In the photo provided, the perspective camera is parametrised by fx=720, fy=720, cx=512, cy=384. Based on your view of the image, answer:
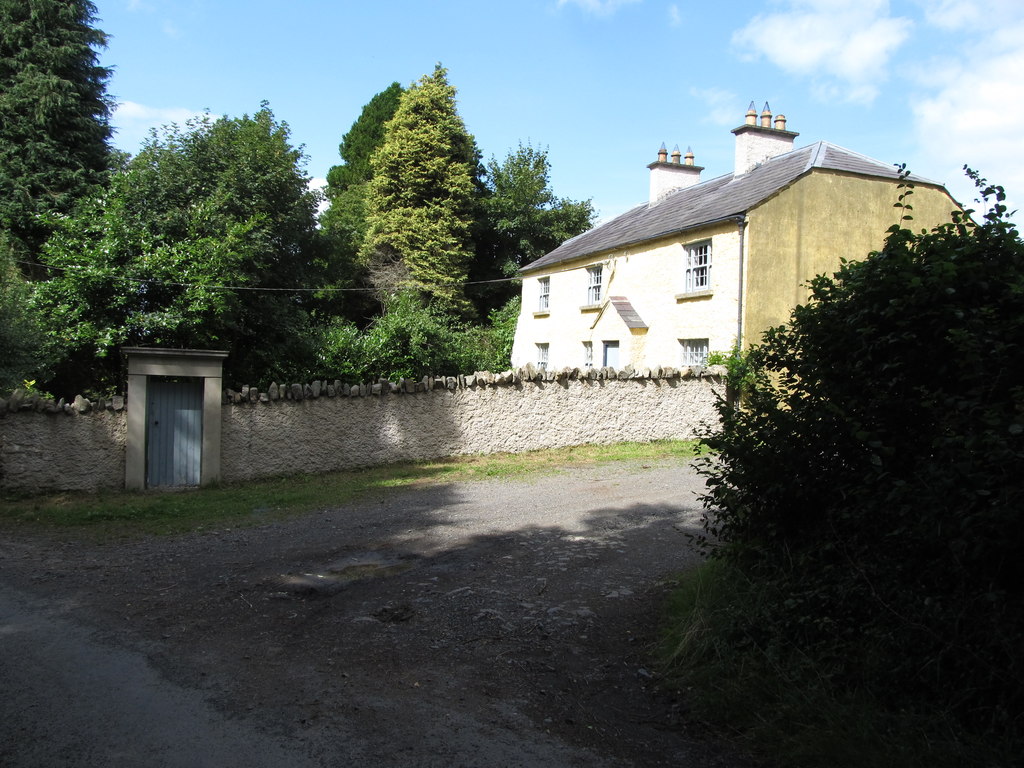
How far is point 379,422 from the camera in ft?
44.5

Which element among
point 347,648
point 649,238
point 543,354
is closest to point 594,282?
point 649,238

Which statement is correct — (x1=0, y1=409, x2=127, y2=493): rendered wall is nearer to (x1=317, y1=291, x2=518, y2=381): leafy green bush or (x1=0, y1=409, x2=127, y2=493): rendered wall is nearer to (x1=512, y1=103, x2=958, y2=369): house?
(x1=317, y1=291, x2=518, y2=381): leafy green bush

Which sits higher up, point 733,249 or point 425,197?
point 425,197

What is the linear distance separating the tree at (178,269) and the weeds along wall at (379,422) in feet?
8.40

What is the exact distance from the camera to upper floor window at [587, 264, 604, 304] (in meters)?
23.6

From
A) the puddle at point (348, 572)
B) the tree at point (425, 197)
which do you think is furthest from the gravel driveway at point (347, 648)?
the tree at point (425, 197)

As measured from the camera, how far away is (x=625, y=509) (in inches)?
379

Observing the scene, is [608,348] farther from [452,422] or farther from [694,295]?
[452,422]

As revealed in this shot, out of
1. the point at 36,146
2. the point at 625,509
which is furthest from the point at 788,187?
the point at 36,146

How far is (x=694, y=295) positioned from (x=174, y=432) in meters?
13.0

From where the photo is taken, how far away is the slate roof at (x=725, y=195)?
18547 millimetres

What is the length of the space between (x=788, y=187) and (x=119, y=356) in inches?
628

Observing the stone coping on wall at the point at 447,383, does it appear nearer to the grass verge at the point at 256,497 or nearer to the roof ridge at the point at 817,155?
the grass verge at the point at 256,497

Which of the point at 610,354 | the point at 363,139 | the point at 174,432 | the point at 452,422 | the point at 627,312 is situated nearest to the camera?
the point at 174,432
